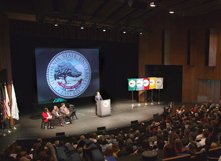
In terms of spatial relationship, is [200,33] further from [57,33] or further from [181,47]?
[57,33]

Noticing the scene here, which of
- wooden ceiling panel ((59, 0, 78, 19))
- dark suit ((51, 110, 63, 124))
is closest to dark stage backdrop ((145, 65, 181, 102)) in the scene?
wooden ceiling panel ((59, 0, 78, 19))

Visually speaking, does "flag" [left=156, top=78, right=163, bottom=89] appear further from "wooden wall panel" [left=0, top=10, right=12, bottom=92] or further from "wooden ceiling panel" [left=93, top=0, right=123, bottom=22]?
"wooden wall panel" [left=0, top=10, right=12, bottom=92]

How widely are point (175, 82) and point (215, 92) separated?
2506 millimetres

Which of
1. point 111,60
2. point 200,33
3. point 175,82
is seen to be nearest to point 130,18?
point 111,60

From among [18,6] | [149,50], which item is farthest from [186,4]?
[18,6]

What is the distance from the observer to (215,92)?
1332 centimetres

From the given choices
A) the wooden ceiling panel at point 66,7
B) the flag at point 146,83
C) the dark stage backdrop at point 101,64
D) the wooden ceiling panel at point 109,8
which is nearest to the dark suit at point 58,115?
the dark stage backdrop at point 101,64

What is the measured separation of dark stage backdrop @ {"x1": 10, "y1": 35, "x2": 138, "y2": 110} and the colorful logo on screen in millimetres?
670

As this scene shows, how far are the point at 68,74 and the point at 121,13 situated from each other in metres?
4.50

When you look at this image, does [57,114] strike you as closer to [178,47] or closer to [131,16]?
[131,16]

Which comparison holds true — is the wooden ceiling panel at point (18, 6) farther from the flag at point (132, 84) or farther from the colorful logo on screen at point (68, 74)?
the flag at point (132, 84)

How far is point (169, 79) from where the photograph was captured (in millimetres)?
14742

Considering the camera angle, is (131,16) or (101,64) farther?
(101,64)

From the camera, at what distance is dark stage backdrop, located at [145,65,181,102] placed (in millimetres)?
14339
